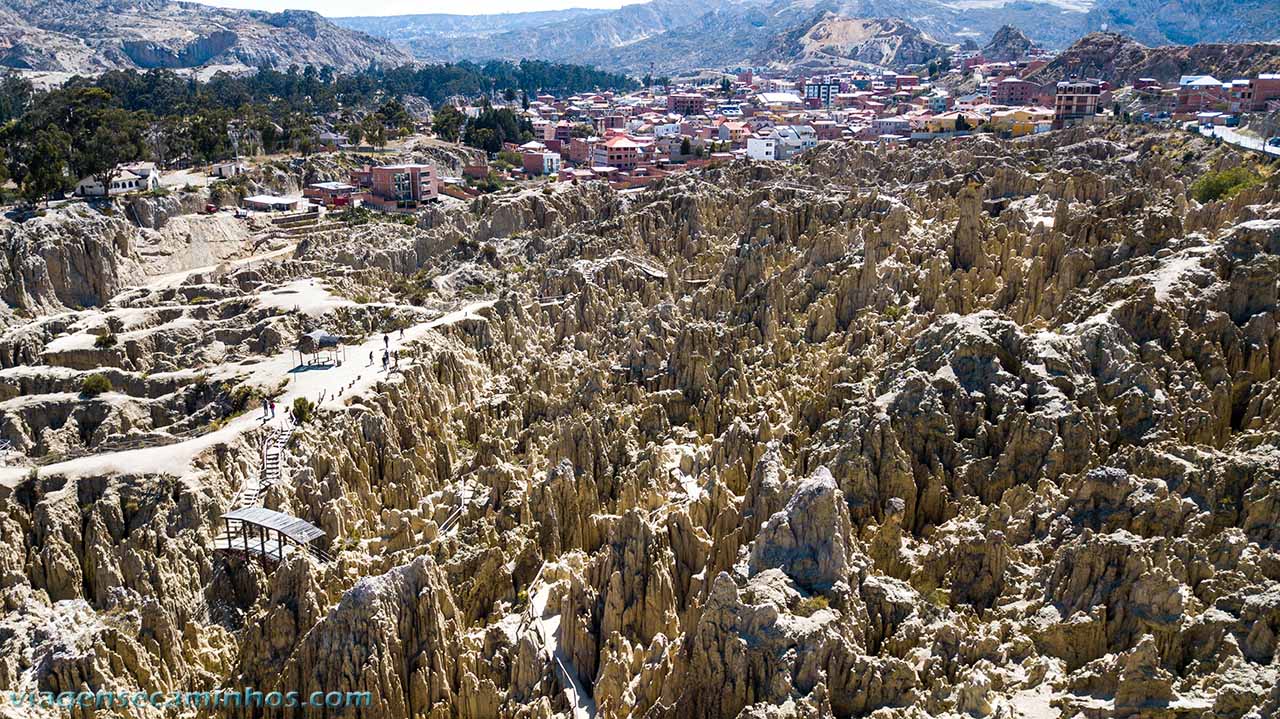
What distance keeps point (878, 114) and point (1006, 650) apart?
6074 inches

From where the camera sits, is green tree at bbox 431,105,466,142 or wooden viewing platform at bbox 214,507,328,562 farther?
green tree at bbox 431,105,466,142

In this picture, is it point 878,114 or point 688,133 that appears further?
point 878,114

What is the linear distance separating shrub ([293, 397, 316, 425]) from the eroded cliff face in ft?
3.71

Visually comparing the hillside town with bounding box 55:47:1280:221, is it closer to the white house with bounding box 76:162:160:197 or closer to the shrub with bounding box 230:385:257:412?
the white house with bounding box 76:162:160:197

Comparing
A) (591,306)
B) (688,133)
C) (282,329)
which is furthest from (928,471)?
(688,133)

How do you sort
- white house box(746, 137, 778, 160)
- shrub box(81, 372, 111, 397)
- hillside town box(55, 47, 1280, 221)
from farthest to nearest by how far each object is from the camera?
1. white house box(746, 137, 778, 160)
2. hillside town box(55, 47, 1280, 221)
3. shrub box(81, 372, 111, 397)

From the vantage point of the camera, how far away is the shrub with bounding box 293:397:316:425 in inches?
1908

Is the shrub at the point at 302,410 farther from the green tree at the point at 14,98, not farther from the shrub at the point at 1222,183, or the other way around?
the green tree at the point at 14,98

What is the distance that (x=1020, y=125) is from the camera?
12162 centimetres

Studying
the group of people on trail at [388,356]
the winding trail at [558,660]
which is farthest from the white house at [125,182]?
the winding trail at [558,660]

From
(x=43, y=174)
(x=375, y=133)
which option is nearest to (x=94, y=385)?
(x=43, y=174)

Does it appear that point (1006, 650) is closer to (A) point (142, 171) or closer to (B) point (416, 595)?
(B) point (416, 595)

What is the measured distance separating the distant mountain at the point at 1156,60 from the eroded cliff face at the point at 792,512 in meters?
103

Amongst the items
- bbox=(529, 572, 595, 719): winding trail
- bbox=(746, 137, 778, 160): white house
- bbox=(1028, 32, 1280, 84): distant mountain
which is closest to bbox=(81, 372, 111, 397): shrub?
bbox=(529, 572, 595, 719): winding trail
